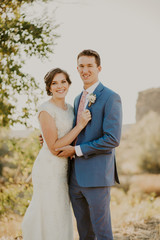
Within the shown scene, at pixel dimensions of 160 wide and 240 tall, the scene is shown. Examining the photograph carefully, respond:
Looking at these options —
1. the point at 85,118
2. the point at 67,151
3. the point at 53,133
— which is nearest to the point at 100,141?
the point at 85,118

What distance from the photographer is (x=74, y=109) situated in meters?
3.36

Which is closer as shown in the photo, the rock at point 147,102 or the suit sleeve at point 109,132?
the suit sleeve at point 109,132

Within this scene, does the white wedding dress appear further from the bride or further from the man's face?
the man's face

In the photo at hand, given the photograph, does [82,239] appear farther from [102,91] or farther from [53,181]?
[102,91]

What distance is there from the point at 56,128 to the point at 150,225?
2772 mm

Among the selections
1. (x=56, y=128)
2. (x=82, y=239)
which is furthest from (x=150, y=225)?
(x=56, y=128)

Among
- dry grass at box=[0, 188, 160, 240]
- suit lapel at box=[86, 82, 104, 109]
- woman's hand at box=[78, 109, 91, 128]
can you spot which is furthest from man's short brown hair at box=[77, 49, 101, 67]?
dry grass at box=[0, 188, 160, 240]

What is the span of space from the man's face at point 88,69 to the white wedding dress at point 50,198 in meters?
0.48

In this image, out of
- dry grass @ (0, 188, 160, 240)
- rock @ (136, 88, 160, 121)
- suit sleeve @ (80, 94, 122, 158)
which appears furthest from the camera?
rock @ (136, 88, 160, 121)

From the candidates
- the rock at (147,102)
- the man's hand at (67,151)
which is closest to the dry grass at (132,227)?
the man's hand at (67,151)

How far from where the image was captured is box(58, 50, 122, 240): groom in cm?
281

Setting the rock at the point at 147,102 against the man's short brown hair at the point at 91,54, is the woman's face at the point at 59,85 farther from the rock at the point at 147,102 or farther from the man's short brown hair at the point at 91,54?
the rock at the point at 147,102

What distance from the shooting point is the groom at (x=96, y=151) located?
9.21 ft

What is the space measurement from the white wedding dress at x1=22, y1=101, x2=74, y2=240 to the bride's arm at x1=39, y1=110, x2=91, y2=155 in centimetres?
8
